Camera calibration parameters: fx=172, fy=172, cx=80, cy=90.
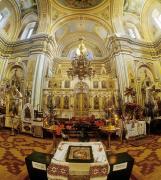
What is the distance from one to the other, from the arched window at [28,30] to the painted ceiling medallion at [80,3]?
409 centimetres

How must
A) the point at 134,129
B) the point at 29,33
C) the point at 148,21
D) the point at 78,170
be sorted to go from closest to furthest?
the point at 78,170
the point at 134,129
the point at 148,21
the point at 29,33

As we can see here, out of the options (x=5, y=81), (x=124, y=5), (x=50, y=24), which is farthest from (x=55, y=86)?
(x=124, y=5)

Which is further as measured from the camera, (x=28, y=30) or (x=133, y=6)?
(x=28, y=30)

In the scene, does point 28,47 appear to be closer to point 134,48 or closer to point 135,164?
point 134,48

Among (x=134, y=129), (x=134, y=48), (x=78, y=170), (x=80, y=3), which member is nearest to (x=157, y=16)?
(x=134, y=48)

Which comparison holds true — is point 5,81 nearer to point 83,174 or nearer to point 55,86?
point 55,86

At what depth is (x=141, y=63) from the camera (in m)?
17.2

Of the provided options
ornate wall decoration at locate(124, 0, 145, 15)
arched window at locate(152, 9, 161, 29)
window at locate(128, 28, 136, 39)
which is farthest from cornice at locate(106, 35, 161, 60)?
ornate wall decoration at locate(124, 0, 145, 15)

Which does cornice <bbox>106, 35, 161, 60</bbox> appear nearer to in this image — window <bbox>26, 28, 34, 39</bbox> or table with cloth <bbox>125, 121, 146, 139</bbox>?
window <bbox>26, 28, 34, 39</bbox>

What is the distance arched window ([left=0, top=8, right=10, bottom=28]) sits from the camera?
17.2 metres

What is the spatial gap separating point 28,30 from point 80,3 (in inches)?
254

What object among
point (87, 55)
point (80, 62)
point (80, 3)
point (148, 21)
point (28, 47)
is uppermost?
point (80, 3)

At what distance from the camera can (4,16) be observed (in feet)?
57.3

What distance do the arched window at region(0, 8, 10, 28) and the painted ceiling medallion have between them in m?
5.45
